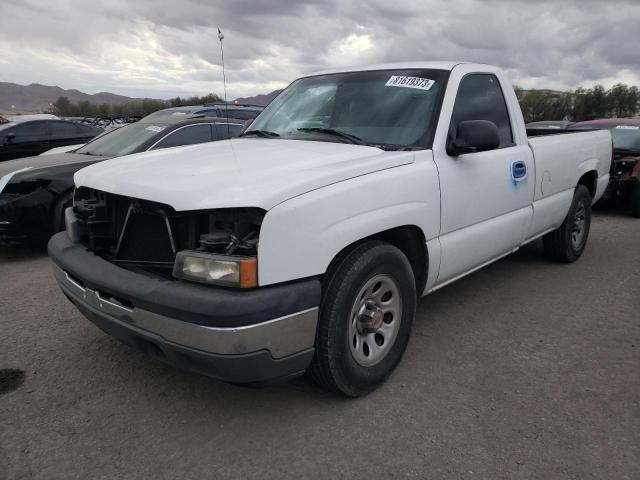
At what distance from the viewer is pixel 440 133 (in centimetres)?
329

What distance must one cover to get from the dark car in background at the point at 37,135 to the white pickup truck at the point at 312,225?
8.61 metres

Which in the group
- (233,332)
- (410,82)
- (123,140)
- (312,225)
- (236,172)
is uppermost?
(410,82)

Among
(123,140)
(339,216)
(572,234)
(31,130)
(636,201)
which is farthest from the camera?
(31,130)

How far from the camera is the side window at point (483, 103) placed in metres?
3.62

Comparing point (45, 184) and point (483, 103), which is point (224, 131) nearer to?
point (45, 184)

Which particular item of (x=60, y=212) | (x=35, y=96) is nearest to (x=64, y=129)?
(x=60, y=212)

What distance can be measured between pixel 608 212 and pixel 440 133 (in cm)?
681

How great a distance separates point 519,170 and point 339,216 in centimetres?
215

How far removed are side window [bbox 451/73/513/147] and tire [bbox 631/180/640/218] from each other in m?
5.07

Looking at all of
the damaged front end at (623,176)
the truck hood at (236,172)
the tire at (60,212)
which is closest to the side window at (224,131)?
the tire at (60,212)

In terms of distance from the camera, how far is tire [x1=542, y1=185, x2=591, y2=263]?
5250 mm

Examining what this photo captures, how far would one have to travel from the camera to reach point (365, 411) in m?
2.79

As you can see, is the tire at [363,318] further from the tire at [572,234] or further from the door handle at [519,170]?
the tire at [572,234]

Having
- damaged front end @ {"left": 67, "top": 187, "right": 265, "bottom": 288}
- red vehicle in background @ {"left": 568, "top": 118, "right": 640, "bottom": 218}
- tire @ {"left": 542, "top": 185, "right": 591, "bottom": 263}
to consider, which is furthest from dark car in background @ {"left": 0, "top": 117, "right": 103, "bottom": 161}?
red vehicle in background @ {"left": 568, "top": 118, "right": 640, "bottom": 218}
